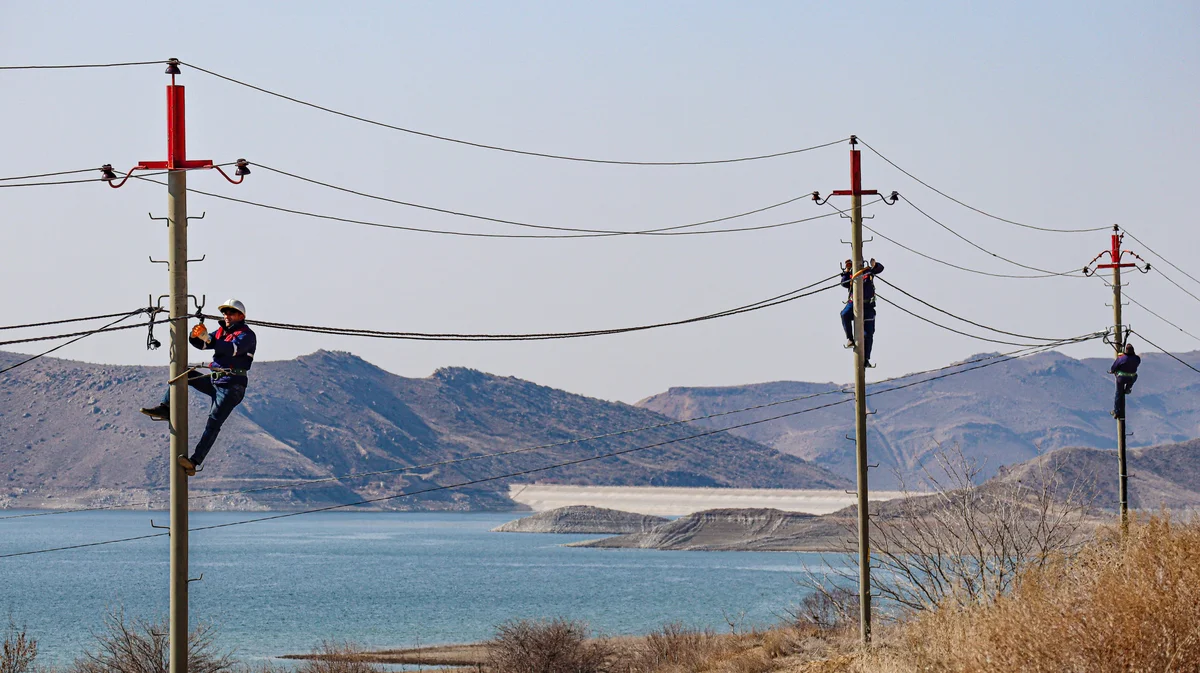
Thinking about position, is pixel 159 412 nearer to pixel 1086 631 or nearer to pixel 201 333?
pixel 201 333

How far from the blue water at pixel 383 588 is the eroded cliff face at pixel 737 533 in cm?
376

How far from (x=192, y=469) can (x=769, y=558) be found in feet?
368

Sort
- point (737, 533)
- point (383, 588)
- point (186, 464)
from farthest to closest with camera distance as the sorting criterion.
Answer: point (737, 533) → point (383, 588) → point (186, 464)

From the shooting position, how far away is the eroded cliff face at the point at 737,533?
132875 millimetres

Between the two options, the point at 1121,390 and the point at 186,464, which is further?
the point at 1121,390

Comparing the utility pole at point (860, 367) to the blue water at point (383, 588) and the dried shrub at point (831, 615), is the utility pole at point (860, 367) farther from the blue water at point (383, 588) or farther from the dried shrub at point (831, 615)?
the blue water at point (383, 588)

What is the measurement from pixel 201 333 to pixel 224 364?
443 mm

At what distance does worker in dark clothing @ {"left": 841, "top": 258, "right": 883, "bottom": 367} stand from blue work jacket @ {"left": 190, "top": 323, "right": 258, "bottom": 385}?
11.6 meters

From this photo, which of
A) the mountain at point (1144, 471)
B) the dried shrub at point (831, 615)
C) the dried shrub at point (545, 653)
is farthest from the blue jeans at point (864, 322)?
the mountain at point (1144, 471)

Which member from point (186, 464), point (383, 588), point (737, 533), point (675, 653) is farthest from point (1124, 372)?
point (737, 533)

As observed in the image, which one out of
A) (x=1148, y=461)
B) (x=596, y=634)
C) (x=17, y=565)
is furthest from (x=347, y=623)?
(x=1148, y=461)

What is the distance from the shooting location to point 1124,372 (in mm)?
28844

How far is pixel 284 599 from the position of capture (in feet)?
260

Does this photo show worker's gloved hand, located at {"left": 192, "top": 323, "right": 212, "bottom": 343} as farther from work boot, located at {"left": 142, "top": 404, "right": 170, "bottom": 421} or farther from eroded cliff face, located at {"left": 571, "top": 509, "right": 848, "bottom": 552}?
eroded cliff face, located at {"left": 571, "top": 509, "right": 848, "bottom": 552}
